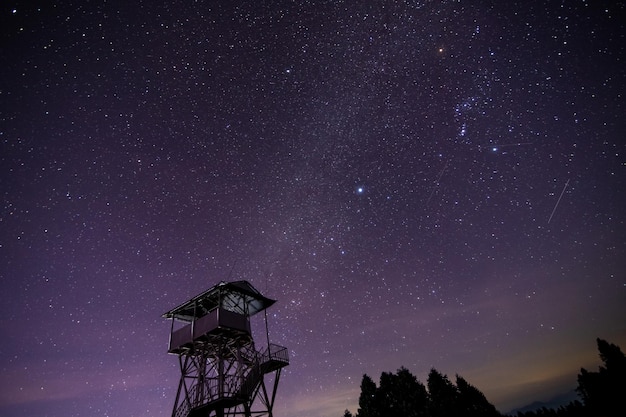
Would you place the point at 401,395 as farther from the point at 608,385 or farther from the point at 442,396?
the point at 608,385

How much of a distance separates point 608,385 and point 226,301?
47.3 m

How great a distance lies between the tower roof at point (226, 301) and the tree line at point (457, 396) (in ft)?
88.8

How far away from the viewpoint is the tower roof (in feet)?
73.8

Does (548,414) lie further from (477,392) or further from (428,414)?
(428,414)

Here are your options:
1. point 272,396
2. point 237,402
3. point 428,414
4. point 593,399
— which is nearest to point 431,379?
point 428,414

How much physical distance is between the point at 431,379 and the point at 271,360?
2895 centimetres

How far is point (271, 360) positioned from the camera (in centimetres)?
2166

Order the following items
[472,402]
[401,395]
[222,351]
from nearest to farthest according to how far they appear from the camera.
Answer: [222,351] < [472,402] < [401,395]

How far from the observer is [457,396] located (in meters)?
40.1

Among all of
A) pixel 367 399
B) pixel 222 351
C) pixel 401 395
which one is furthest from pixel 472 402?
pixel 222 351

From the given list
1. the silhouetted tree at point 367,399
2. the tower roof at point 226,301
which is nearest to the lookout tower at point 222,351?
the tower roof at point 226,301

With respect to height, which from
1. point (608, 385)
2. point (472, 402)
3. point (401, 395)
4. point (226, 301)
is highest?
point (226, 301)

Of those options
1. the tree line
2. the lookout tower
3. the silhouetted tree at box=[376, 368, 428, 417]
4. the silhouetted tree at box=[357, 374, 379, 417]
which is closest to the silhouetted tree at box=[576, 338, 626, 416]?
the tree line

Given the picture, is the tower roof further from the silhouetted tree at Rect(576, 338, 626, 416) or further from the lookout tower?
the silhouetted tree at Rect(576, 338, 626, 416)
